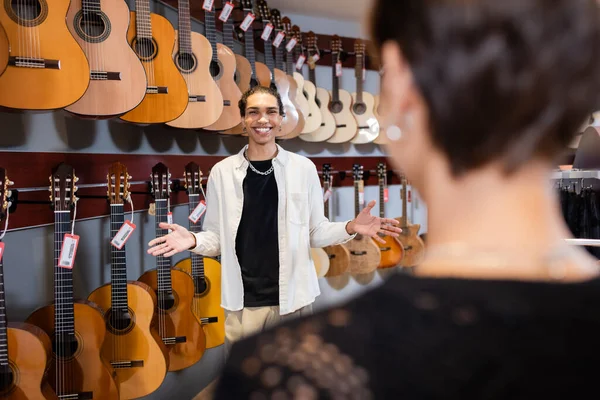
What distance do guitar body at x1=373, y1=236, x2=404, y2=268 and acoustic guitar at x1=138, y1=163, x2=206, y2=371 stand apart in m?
1.95

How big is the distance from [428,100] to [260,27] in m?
3.44

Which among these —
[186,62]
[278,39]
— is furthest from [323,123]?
[186,62]

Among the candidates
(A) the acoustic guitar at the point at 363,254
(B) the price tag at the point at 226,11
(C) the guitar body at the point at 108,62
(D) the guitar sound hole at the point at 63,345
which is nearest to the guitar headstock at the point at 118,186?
(C) the guitar body at the point at 108,62

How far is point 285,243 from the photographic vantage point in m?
2.21

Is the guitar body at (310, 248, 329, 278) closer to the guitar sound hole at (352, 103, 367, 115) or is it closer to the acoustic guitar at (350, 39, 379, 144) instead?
the acoustic guitar at (350, 39, 379, 144)

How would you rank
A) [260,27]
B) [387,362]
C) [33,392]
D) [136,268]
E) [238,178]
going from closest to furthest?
[387,362] < [33,392] < [238,178] < [136,268] < [260,27]

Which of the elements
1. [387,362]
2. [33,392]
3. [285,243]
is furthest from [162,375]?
[387,362]

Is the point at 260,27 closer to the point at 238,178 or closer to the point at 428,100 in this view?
the point at 238,178

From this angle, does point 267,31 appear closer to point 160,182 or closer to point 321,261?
point 160,182

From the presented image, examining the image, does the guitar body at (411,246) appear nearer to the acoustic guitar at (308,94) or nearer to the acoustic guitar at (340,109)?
the acoustic guitar at (340,109)

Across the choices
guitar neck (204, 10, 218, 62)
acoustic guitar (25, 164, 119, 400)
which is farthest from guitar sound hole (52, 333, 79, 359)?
guitar neck (204, 10, 218, 62)

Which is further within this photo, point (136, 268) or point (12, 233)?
point (136, 268)

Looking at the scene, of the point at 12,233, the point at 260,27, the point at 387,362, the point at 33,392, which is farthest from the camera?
the point at 260,27

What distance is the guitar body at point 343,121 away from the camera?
→ 13.6ft
